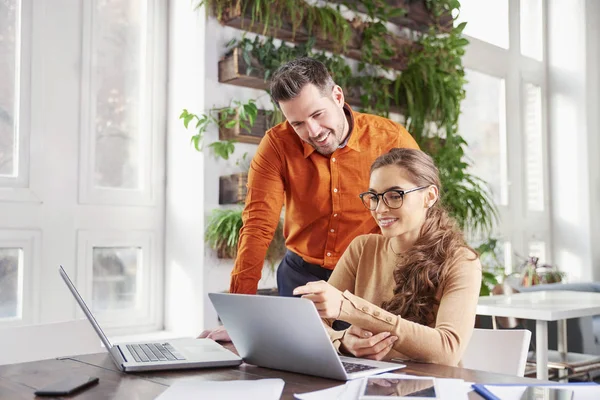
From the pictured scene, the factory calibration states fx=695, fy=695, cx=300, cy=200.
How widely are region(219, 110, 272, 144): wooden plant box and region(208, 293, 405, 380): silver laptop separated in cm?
179

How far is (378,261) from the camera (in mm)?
1938

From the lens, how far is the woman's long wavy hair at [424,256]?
68.6 inches

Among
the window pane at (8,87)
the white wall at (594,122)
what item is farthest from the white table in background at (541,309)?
the white wall at (594,122)

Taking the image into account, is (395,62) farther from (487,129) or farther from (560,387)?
(560,387)

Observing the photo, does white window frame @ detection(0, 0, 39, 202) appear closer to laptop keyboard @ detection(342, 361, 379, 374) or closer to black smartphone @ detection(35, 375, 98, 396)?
black smartphone @ detection(35, 375, 98, 396)

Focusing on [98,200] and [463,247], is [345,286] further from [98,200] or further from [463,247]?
[98,200]

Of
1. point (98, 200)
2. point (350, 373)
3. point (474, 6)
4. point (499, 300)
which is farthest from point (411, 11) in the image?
point (350, 373)

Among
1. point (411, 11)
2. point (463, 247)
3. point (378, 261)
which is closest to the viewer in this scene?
point (463, 247)

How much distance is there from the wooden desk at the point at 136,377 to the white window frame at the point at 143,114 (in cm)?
168

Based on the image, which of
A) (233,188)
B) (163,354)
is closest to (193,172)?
(233,188)

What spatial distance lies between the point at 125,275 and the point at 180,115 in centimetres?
80

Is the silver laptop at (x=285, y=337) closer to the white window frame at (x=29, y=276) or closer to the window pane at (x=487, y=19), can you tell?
the white window frame at (x=29, y=276)

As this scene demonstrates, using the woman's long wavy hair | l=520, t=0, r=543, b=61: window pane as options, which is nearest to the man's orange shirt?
the woman's long wavy hair

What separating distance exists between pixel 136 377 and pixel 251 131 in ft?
6.53
